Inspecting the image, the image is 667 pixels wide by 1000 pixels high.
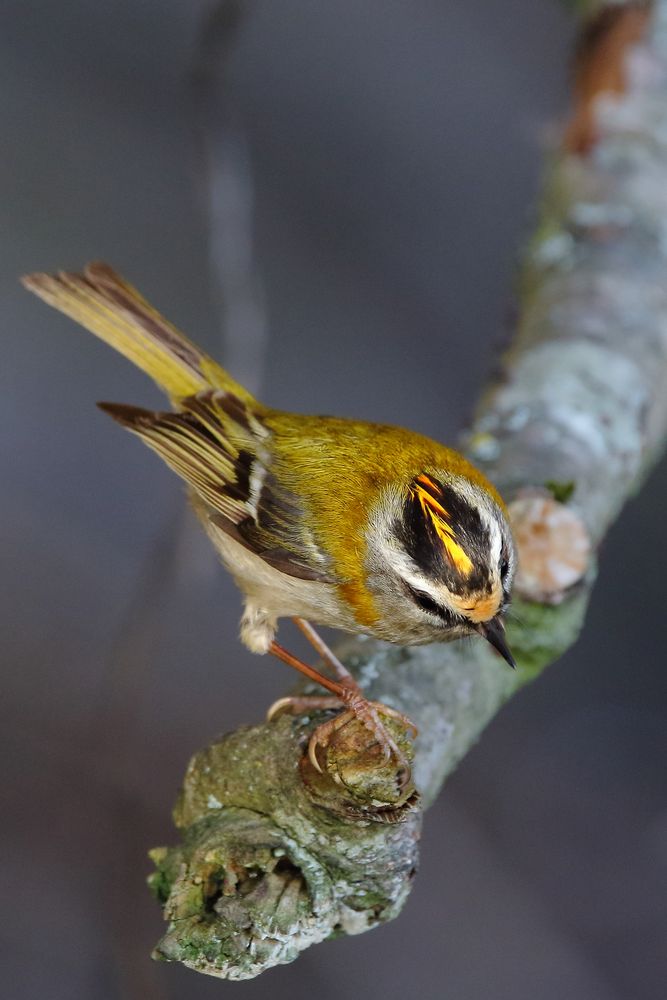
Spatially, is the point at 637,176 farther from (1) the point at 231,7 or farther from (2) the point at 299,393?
(2) the point at 299,393

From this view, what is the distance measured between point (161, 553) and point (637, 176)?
1.61 m

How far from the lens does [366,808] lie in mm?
1541

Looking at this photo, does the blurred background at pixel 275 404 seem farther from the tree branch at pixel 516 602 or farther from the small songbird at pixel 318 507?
the small songbird at pixel 318 507

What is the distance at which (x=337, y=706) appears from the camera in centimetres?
190

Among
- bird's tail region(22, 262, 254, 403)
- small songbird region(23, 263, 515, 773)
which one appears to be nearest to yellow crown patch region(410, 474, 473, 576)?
small songbird region(23, 263, 515, 773)


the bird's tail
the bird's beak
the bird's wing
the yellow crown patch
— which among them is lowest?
the bird's beak

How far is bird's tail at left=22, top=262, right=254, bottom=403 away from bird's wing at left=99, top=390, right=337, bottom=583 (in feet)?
0.25

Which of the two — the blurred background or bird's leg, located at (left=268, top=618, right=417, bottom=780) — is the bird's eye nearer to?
bird's leg, located at (left=268, top=618, right=417, bottom=780)

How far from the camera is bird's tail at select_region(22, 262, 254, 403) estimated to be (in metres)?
2.56

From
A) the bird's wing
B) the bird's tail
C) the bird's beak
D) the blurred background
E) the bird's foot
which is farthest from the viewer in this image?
the blurred background

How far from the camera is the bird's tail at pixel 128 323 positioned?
8.39 feet

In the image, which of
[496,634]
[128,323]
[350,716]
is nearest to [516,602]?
[496,634]

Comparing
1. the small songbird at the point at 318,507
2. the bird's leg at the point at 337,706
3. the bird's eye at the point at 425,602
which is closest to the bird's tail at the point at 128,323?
the small songbird at the point at 318,507

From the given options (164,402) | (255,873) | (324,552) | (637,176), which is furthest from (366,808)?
(164,402)
